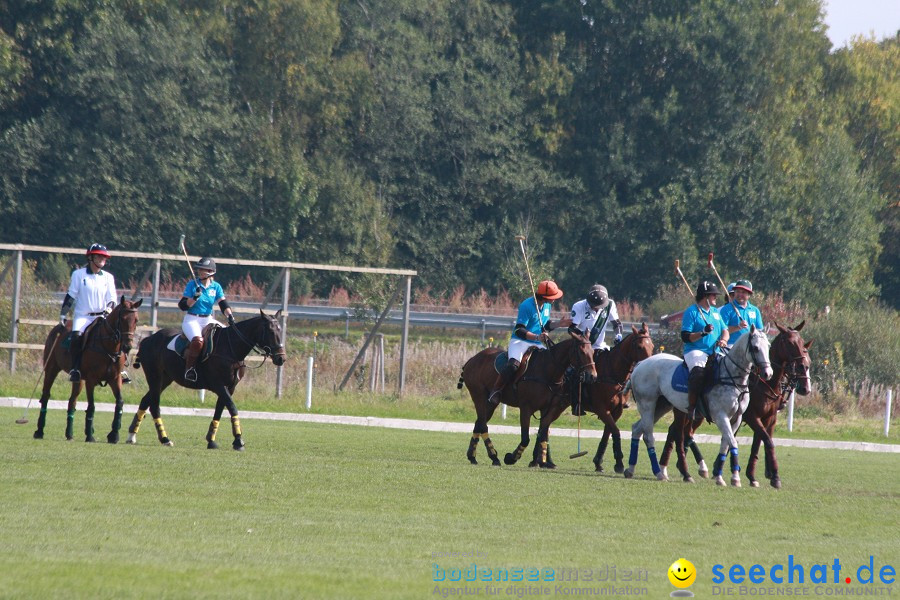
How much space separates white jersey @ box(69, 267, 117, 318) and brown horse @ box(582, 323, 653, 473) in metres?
6.31

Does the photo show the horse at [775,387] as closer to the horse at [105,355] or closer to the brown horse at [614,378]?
the brown horse at [614,378]

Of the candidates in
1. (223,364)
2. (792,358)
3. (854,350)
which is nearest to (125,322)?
(223,364)

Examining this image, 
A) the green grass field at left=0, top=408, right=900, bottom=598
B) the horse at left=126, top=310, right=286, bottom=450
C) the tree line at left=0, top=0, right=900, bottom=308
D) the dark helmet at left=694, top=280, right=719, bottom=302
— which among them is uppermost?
the tree line at left=0, top=0, right=900, bottom=308

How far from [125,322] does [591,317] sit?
5.90 m

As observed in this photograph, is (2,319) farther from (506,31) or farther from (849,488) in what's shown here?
(506,31)

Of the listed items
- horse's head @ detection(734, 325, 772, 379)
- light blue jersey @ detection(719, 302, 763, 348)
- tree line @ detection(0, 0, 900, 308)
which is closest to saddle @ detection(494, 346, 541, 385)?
light blue jersey @ detection(719, 302, 763, 348)

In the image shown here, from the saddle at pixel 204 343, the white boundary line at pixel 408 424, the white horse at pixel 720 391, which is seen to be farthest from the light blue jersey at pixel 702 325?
the white boundary line at pixel 408 424

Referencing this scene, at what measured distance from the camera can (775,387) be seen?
1619cm

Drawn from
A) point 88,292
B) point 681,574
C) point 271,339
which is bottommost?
point 681,574

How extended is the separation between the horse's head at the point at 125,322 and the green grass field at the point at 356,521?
1.35m

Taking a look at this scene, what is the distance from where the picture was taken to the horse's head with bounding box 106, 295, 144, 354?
17.4 metres

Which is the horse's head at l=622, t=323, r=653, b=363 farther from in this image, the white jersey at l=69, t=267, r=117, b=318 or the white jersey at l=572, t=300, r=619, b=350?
the white jersey at l=69, t=267, r=117, b=318

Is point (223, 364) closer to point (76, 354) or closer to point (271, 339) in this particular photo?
point (271, 339)

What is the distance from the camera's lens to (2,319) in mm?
29188
